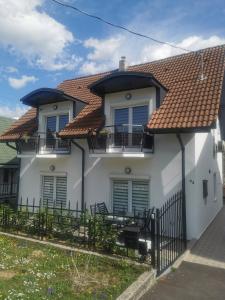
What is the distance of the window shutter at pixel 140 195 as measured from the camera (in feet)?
35.8

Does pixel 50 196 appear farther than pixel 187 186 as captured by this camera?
Yes

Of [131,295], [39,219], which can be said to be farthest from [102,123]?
[131,295]

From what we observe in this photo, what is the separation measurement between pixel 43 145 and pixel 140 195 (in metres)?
5.25

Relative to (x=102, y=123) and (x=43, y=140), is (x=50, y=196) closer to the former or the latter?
(x=43, y=140)

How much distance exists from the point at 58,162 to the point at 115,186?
299 centimetres

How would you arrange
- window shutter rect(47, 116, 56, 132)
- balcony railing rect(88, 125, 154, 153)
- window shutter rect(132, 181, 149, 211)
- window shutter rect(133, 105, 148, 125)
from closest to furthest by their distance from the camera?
balcony railing rect(88, 125, 154, 153) < window shutter rect(132, 181, 149, 211) < window shutter rect(133, 105, 148, 125) < window shutter rect(47, 116, 56, 132)

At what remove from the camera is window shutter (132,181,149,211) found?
10922 mm

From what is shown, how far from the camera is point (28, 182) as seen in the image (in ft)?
45.9

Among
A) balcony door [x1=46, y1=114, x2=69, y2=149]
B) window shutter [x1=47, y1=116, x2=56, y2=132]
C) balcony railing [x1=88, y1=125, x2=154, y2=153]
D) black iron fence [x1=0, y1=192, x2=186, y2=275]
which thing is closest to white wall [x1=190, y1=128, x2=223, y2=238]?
black iron fence [x1=0, y1=192, x2=186, y2=275]

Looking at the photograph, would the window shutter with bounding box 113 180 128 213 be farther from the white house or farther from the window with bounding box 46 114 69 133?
the window with bounding box 46 114 69 133

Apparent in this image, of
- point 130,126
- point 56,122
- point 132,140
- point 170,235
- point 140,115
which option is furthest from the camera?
point 56,122

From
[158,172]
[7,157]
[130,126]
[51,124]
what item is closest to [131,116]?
[130,126]

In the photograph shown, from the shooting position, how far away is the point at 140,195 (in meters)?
11.1

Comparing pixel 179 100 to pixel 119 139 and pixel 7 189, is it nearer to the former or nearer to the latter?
pixel 119 139
